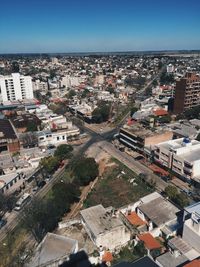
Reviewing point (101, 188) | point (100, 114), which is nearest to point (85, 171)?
point (101, 188)

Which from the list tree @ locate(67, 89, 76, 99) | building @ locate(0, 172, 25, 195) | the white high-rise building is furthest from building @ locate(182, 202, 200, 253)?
the white high-rise building

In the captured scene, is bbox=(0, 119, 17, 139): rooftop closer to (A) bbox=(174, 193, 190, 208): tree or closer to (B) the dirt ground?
(B) the dirt ground

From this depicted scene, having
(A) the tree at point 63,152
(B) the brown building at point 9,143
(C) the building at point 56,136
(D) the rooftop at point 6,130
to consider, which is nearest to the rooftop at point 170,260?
(A) the tree at point 63,152

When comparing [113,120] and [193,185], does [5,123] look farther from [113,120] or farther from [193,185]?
[193,185]

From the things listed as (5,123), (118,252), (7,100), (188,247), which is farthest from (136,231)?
(7,100)

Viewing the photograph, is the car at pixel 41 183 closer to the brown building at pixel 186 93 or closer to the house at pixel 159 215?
the house at pixel 159 215
